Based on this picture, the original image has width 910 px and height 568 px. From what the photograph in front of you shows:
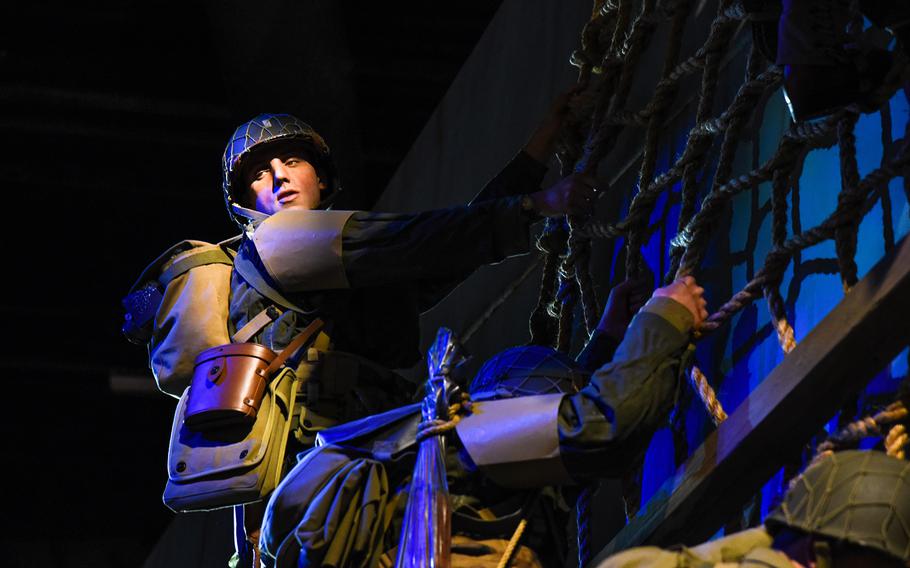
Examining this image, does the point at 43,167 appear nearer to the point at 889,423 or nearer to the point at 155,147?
the point at 155,147

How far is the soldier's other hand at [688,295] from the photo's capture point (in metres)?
3.84

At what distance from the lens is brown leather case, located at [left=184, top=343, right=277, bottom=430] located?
14.2 ft

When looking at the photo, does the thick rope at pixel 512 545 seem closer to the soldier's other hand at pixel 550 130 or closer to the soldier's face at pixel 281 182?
the soldier's other hand at pixel 550 130

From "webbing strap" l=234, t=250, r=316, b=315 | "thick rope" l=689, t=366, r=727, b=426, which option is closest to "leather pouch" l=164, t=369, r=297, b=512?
"webbing strap" l=234, t=250, r=316, b=315

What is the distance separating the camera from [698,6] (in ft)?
16.3

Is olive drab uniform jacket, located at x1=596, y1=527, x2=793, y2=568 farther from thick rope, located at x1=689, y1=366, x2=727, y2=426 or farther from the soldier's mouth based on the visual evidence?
the soldier's mouth

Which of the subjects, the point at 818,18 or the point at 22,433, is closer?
the point at 818,18

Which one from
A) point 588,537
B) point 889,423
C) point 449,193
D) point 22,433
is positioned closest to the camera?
point 889,423

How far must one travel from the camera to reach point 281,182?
514 centimetres

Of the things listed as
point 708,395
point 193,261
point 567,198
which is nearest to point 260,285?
point 193,261

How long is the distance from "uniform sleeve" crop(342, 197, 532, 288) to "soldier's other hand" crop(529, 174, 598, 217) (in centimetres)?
5

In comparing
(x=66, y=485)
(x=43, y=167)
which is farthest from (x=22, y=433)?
(x=43, y=167)

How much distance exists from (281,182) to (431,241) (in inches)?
34.3

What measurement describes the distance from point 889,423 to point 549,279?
169 cm
